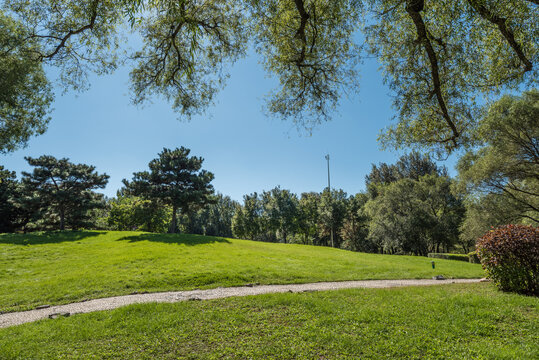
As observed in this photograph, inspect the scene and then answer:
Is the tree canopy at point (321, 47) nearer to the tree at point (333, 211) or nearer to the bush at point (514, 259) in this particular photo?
the bush at point (514, 259)

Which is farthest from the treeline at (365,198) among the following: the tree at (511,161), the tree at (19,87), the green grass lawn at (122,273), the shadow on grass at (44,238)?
the tree at (19,87)

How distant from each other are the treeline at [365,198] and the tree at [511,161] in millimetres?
56

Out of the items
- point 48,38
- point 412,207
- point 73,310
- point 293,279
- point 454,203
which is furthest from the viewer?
point 454,203

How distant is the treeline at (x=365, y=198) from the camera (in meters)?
16.8

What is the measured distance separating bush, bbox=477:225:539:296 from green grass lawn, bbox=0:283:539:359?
142 cm

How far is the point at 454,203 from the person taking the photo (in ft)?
124

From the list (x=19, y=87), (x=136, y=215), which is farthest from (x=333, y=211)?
(x=19, y=87)

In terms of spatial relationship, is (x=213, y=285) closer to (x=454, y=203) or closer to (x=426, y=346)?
(x=426, y=346)

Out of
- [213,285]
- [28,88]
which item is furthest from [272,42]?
[213,285]

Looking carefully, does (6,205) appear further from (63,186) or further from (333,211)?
(333,211)

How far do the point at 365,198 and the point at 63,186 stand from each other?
50056 millimetres

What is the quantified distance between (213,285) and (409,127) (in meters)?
9.60

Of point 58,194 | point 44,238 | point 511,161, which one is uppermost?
point 511,161

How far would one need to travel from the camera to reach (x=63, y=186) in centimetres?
3023
